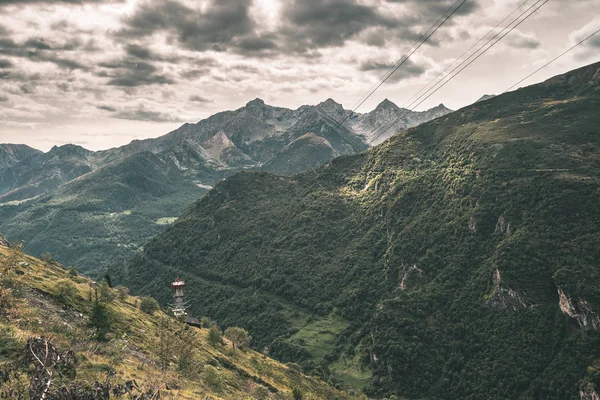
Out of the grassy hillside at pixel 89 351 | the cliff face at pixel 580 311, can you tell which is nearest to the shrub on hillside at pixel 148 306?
the grassy hillside at pixel 89 351

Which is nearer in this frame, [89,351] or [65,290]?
[89,351]

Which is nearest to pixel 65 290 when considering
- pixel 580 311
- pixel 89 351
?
pixel 89 351

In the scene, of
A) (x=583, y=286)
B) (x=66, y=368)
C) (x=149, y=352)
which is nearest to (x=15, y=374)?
(x=66, y=368)

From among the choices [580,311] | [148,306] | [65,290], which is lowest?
[580,311]

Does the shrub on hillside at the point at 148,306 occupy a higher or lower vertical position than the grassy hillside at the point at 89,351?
lower

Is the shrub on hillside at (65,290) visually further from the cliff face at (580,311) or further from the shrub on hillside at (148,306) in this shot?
the cliff face at (580,311)

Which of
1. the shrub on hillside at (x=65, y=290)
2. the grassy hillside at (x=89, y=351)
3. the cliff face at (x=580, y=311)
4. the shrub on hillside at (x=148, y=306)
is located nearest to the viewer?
the grassy hillside at (x=89, y=351)

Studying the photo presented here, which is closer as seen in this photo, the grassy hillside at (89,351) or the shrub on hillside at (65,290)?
the grassy hillside at (89,351)

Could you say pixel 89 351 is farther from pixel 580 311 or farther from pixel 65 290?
pixel 580 311

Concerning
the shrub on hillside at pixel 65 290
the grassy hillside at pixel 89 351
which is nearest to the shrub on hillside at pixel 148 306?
Answer: the grassy hillside at pixel 89 351

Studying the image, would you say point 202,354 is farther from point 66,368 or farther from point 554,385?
point 554,385

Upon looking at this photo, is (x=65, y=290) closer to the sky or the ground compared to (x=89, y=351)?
closer to the sky

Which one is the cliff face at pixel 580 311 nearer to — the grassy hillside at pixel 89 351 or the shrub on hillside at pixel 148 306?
the grassy hillside at pixel 89 351

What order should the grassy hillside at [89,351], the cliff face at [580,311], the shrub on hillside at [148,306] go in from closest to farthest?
the grassy hillside at [89,351] < the shrub on hillside at [148,306] < the cliff face at [580,311]
